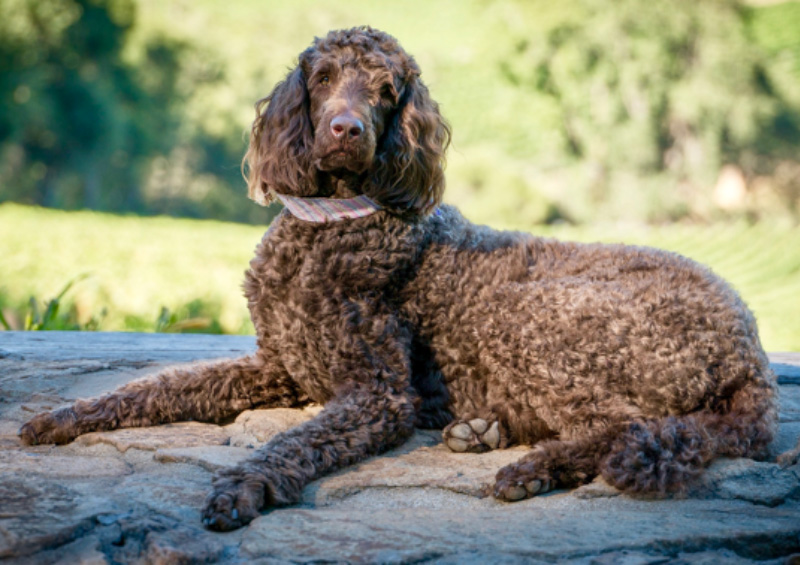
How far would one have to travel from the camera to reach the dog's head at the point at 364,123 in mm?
2975

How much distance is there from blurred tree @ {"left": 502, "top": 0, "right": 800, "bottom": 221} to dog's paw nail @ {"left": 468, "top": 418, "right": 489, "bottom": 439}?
1524cm

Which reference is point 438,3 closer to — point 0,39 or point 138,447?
point 0,39

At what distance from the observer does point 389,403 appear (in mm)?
2873

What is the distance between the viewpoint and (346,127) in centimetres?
282

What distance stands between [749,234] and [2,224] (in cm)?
1362

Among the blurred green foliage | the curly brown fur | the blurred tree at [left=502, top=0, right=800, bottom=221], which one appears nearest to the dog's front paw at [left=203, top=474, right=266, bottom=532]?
the curly brown fur

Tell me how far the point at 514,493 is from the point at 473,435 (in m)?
0.55

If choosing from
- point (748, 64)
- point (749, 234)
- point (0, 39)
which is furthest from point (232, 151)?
point (748, 64)

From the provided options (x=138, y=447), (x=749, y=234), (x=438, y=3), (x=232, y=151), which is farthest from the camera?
(x=438, y=3)

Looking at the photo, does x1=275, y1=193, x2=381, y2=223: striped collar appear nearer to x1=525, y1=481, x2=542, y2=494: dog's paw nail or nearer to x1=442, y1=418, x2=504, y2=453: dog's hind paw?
x1=442, y1=418, x2=504, y2=453: dog's hind paw

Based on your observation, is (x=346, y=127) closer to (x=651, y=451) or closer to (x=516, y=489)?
(x=516, y=489)

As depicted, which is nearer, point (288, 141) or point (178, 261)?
point (288, 141)

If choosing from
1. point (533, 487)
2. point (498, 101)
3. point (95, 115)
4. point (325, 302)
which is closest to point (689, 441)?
point (533, 487)

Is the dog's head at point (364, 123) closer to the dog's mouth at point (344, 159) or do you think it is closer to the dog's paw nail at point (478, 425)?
the dog's mouth at point (344, 159)
